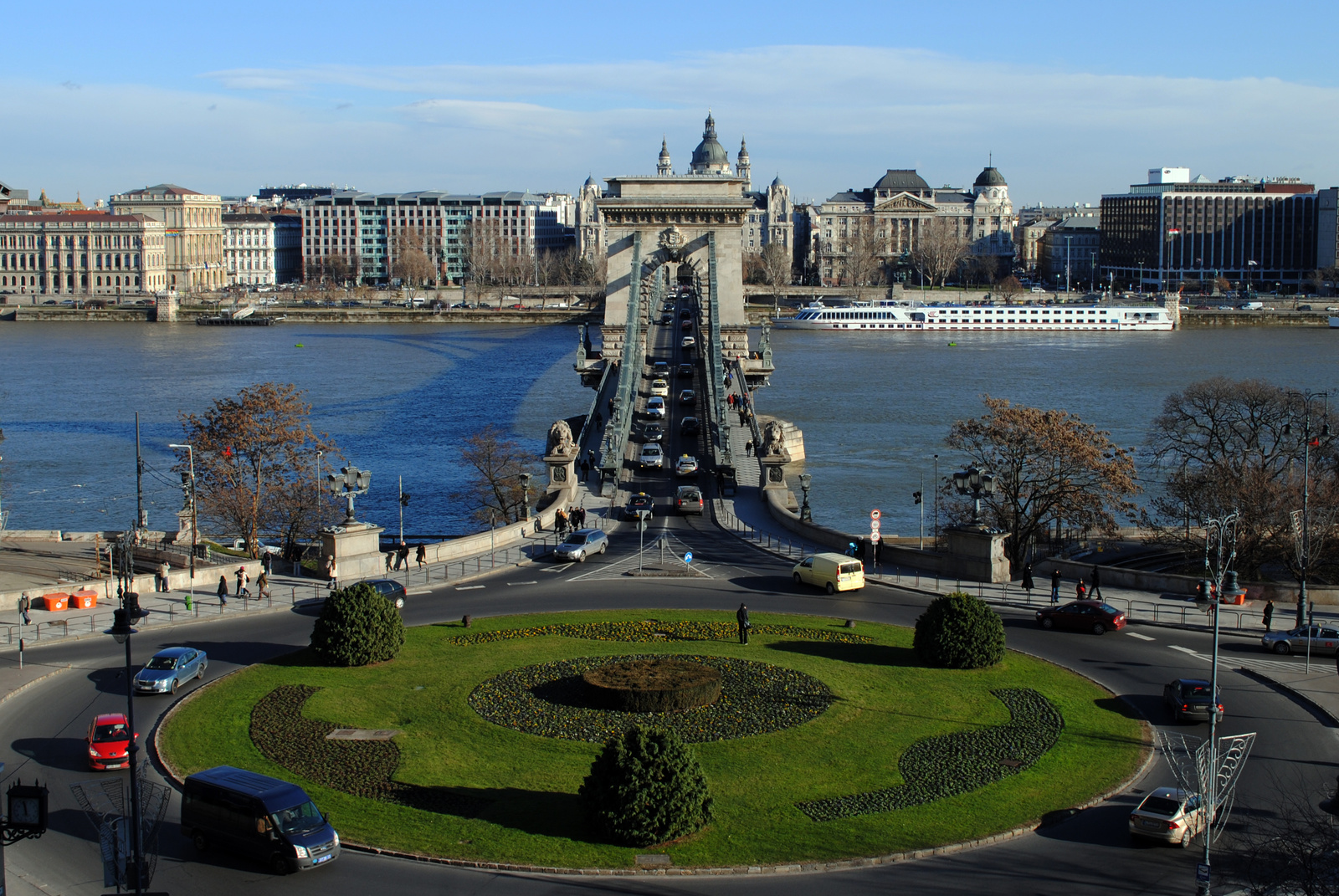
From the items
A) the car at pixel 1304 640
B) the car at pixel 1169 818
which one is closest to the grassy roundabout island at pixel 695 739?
the car at pixel 1169 818

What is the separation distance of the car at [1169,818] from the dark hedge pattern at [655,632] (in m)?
9.62

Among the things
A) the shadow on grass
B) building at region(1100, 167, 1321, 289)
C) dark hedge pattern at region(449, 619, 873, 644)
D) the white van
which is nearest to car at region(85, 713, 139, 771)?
dark hedge pattern at region(449, 619, 873, 644)

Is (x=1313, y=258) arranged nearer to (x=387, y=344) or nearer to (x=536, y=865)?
(x=387, y=344)

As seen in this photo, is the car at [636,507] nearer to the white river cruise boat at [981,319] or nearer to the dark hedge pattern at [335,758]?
the dark hedge pattern at [335,758]

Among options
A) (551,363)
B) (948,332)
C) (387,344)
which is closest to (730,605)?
(551,363)

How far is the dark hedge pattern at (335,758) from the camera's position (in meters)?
18.8

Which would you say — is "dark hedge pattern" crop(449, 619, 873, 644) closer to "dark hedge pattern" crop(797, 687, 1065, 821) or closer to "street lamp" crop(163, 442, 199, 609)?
"dark hedge pattern" crop(797, 687, 1065, 821)

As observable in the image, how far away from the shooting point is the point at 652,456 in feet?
165

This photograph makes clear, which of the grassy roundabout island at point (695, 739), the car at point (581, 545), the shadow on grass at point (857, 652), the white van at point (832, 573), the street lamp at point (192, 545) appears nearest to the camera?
the grassy roundabout island at point (695, 739)

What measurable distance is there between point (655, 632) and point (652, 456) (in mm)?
22729

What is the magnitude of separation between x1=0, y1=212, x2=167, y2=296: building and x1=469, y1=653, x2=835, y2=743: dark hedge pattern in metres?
181

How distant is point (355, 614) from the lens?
82.0 feet

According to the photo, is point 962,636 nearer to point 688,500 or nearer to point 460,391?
point 688,500

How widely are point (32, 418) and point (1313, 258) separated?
168874 mm
